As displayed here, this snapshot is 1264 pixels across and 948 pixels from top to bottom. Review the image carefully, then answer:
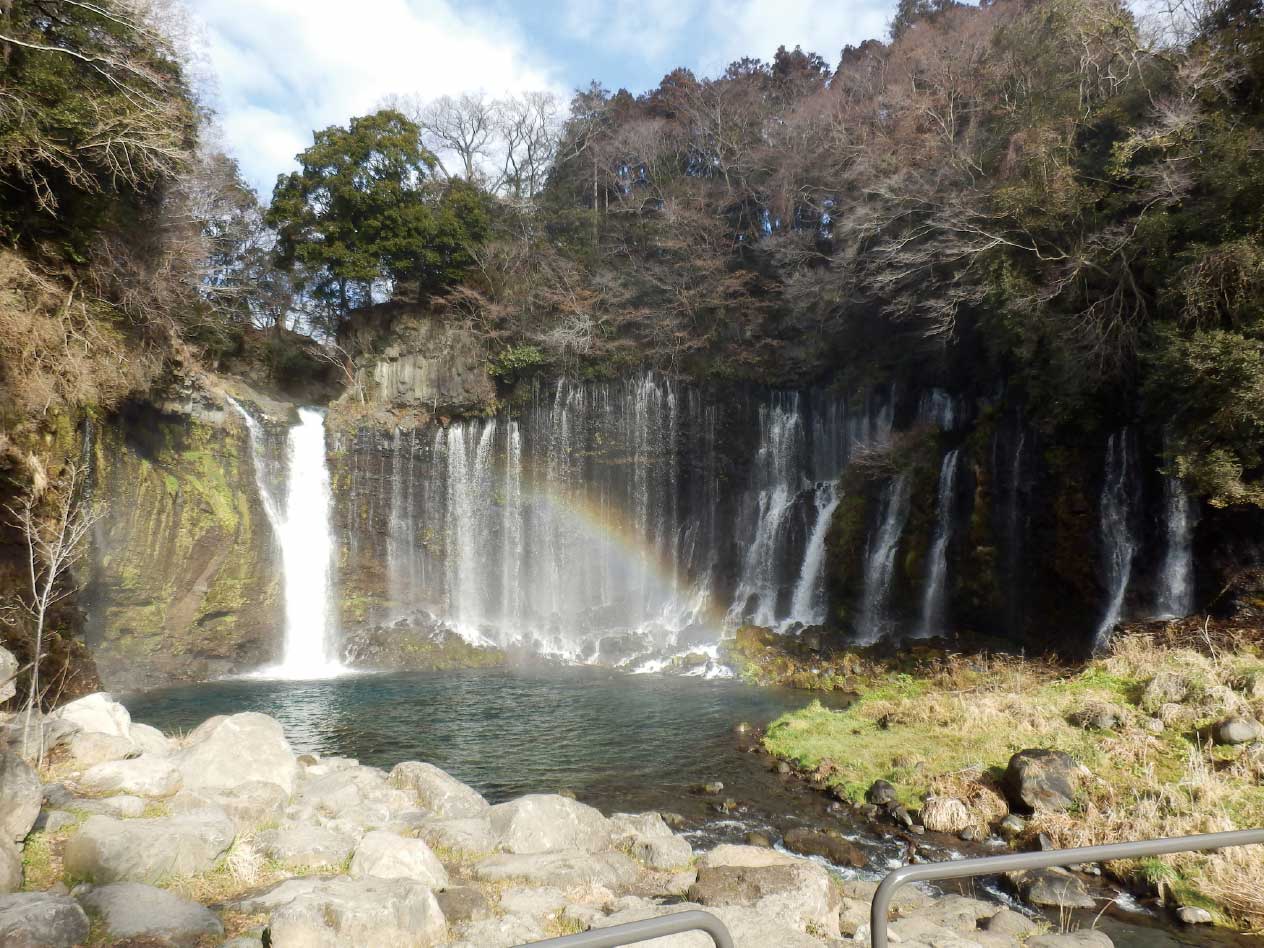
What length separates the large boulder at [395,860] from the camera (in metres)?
5.87

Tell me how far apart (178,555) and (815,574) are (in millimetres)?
18998

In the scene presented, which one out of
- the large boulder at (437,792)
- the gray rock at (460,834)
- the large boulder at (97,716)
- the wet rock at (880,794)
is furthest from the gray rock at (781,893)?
the large boulder at (97,716)

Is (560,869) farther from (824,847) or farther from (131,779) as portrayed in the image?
(131,779)

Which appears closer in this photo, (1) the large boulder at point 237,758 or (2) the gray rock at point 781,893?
(2) the gray rock at point 781,893

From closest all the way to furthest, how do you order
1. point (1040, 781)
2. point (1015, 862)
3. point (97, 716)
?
point (1015, 862) → point (1040, 781) → point (97, 716)

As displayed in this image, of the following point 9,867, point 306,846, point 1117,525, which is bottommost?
point 306,846

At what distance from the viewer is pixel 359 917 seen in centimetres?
471

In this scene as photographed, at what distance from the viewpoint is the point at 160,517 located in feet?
68.6

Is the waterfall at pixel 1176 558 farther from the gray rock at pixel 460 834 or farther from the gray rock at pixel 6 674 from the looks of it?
the gray rock at pixel 6 674

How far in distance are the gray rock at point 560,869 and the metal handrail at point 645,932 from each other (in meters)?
4.78

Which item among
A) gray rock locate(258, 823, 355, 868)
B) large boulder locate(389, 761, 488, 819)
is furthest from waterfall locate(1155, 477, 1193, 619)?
gray rock locate(258, 823, 355, 868)

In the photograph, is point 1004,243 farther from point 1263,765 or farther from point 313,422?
point 313,422

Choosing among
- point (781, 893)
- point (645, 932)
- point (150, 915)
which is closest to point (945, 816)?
point (781, 893)

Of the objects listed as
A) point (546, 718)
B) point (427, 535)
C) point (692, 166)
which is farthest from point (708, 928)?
point (692, 166)
